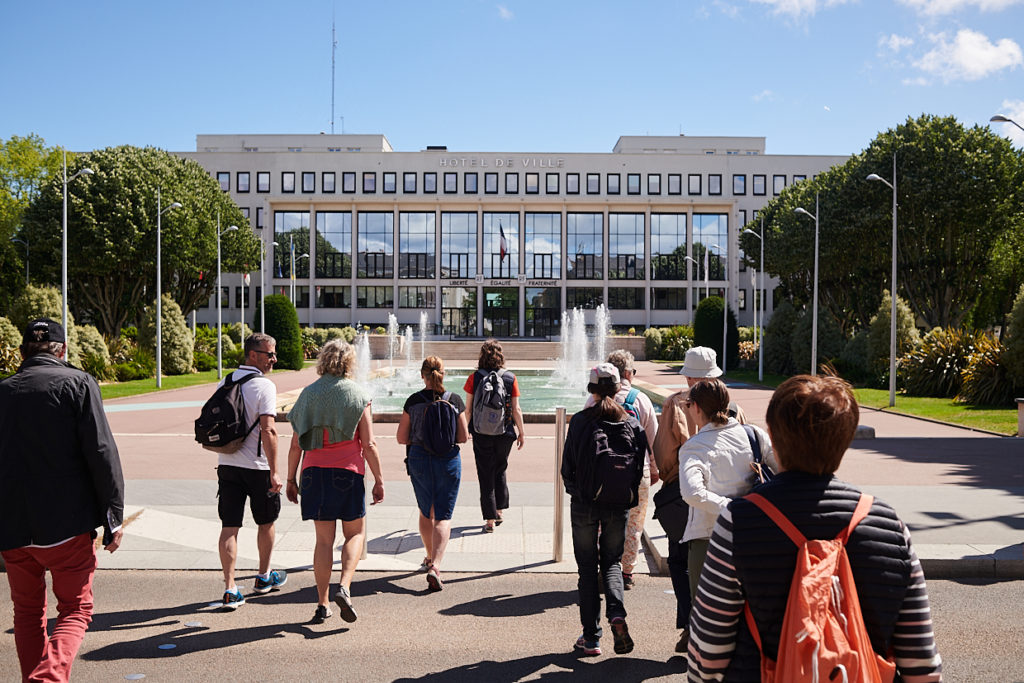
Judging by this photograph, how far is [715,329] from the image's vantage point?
48875mm

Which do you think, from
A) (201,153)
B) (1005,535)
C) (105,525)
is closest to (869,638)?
(105,525)

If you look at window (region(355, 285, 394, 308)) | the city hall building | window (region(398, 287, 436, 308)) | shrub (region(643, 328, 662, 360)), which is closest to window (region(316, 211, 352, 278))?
the city hall building

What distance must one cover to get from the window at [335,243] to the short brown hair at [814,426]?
78.0 m

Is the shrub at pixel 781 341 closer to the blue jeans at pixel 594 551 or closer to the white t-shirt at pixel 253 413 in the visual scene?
the blue jeans at pixel 594 551

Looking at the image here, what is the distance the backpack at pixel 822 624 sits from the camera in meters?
2.21

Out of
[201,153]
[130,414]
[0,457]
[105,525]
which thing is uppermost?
[201,153]

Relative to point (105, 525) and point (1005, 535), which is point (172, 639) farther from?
point (1005, 535)

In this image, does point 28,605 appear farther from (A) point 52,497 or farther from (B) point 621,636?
(B) point 621,636

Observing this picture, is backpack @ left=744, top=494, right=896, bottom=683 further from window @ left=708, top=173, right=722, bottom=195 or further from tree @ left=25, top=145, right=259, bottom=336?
window @ left=708, top=173, right=722, bottom=195

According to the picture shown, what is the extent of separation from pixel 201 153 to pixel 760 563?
3351 inches

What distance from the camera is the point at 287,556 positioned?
7742 mm

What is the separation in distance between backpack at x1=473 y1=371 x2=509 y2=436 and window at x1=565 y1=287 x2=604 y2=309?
70019 mm

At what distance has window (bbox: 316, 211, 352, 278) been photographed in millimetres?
78312

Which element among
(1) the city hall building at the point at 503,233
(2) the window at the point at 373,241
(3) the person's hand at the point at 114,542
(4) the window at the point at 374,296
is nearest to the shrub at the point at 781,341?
(1) the city hall building at the point at 503,233
